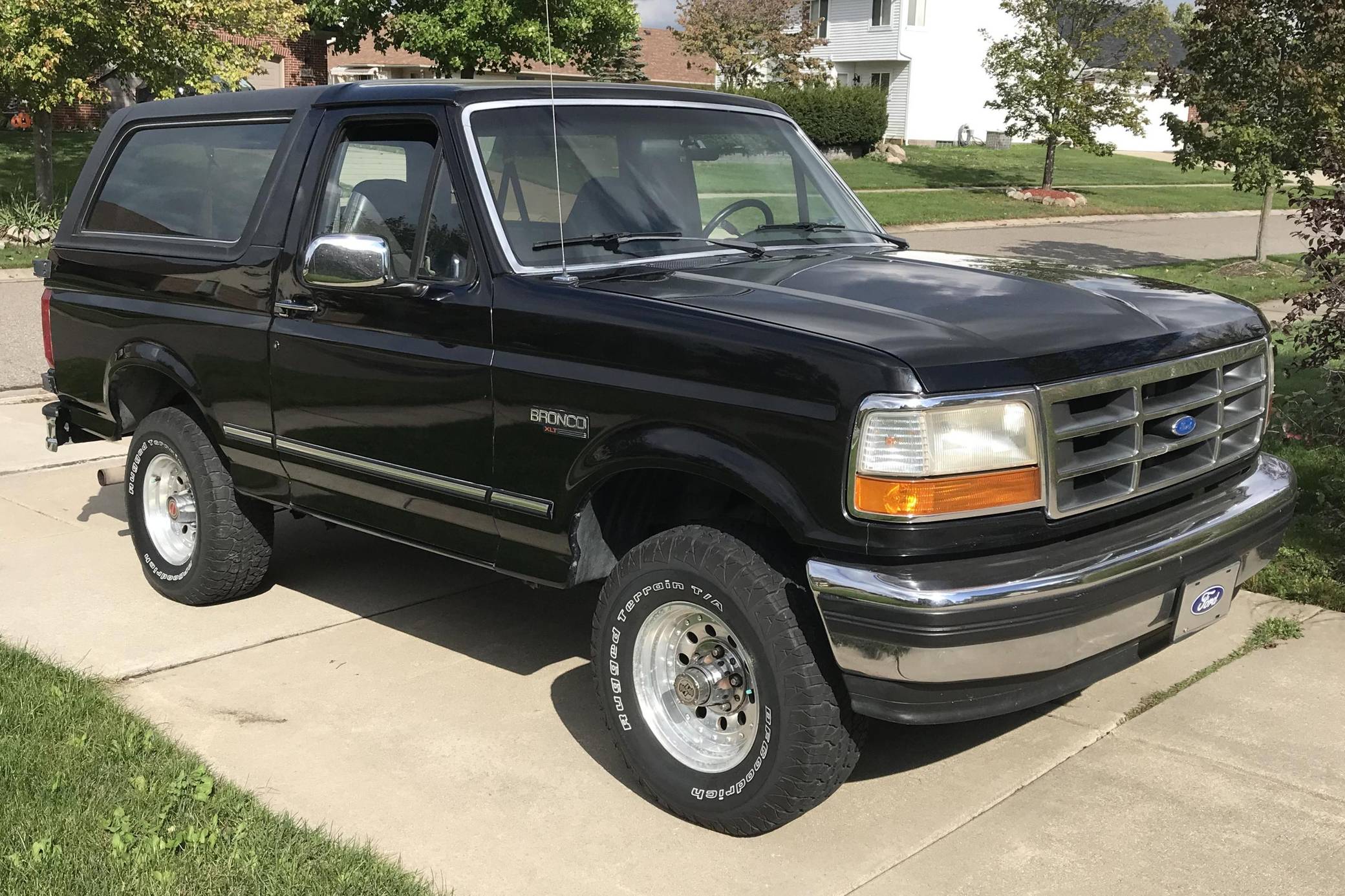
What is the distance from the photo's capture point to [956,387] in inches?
133

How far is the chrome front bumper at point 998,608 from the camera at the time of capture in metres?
3.35

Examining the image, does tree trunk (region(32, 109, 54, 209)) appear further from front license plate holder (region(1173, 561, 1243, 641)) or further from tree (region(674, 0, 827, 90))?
tree (region(674, 0, 827, 90))

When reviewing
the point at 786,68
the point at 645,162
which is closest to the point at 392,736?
the point at 645,162

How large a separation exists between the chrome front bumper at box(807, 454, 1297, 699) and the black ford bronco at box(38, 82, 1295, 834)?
0.03 ft

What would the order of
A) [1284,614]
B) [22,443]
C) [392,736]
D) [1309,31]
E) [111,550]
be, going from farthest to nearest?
[1309,31] → [22,443] → [111,550] → [1284,614] → [392,736]

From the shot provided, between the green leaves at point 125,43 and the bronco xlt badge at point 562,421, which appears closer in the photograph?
the bronco xlt badge at point 562,421

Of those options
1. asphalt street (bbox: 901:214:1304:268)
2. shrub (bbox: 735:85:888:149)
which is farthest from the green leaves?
shrub (bbox: 735:85:888:149)

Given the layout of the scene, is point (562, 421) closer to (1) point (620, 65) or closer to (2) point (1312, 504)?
(2) point (1312, 504)

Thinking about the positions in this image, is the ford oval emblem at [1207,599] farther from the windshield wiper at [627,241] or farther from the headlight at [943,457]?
the windshield wiper at [627,241]

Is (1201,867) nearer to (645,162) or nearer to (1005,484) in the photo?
(1005,484)

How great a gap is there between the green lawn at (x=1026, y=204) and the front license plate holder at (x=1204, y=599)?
1904 cm

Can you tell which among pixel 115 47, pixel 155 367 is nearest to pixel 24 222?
pixel 115 47

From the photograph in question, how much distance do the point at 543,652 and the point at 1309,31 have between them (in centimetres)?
998

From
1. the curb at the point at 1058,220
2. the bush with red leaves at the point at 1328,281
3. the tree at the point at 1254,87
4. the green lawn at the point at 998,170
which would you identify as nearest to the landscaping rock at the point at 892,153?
the green lawn at the point at 998,170
